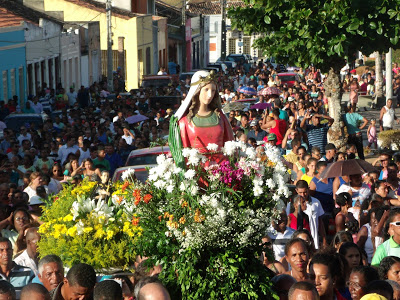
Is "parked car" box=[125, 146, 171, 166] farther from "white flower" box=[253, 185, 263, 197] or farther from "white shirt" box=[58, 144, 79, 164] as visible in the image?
"white flower" box=[253, 185, 263, 197]

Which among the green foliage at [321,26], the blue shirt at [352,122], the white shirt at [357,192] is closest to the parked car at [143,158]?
the white shirt at [357,192]

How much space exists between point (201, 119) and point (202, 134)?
15cm

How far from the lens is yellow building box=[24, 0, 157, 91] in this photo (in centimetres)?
4956

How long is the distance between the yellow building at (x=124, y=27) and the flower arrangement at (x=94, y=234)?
39991 mm

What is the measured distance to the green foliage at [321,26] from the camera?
18.5m

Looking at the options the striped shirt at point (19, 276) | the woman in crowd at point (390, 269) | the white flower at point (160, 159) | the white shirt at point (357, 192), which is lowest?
the striped shirt at point (19, 276)

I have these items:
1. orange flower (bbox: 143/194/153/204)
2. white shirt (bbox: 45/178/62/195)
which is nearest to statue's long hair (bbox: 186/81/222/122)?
orange flower (bbox: 143/194/153/204)

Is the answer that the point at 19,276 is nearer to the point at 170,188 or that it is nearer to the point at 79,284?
the point at 79,284

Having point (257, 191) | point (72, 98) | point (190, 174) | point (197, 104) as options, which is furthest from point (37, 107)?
point (257, 191)

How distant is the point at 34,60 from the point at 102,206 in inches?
1152

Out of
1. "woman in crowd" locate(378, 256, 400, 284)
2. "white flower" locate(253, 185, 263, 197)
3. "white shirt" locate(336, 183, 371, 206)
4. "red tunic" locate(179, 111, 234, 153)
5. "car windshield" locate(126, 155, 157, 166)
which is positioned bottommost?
"white shirt" locate(336, 183, 371, 206)

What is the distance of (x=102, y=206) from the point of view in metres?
8.34

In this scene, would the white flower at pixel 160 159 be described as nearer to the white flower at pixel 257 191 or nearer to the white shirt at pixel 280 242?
the white flower at pixel 257 191

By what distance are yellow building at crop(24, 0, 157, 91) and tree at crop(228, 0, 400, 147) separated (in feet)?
94.1
